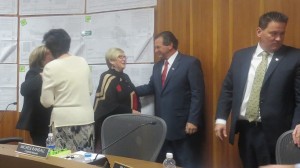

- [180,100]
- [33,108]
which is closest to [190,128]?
[180,100]

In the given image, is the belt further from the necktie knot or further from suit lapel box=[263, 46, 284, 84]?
the necktie knot

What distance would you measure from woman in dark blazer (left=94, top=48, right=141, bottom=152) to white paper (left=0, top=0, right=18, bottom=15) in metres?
1.48

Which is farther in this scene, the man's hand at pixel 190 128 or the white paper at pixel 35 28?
the white paper at pixel 35 28

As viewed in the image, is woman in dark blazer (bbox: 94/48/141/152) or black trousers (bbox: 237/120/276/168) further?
woman in dark blazer (bbox: 94/48/141/152)

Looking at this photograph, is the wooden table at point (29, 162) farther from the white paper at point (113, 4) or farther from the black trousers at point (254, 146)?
the white paper at point (113, 4)

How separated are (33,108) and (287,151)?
2.29m

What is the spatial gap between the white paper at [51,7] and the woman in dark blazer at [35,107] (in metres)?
1.02

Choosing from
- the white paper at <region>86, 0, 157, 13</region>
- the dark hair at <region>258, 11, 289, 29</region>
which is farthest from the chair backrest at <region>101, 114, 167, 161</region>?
the white paper at <region>86, 0, 157, 13</region>

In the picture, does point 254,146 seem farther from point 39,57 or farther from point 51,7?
point 51,7

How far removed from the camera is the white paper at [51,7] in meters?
4.46

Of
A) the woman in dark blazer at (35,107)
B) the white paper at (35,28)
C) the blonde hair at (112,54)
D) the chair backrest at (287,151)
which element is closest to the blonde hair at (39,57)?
the woman in dark blazer at (35,107)

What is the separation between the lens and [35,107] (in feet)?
11.7

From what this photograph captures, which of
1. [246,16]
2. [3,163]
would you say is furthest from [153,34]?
[3,163]

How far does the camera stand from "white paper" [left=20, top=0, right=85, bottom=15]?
14.6 feet
